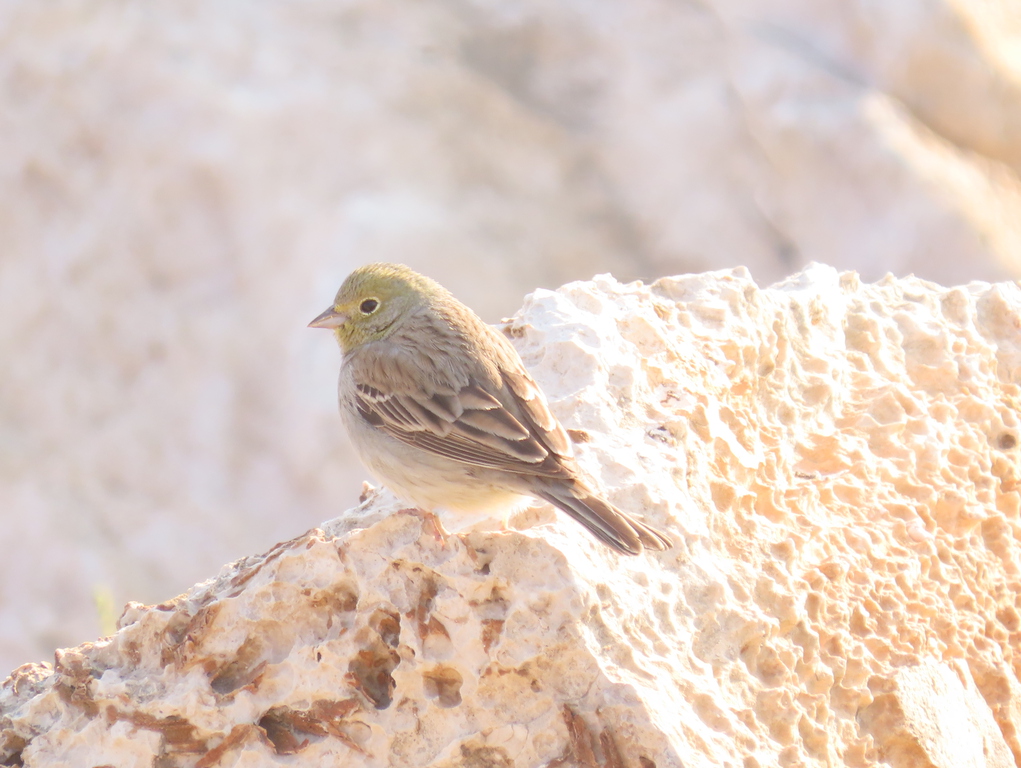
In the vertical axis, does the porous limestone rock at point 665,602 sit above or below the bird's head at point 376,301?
below

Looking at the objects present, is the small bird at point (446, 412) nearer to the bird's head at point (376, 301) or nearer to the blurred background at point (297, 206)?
the bird's head at point (376, 301)

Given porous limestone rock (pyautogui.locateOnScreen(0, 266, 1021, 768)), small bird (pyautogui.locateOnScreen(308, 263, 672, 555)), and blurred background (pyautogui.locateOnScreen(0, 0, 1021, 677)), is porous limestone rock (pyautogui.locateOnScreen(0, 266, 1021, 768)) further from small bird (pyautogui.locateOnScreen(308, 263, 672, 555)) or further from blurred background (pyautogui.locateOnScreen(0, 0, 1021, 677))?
blurred background (pyautogui.locateOnScreen(0, 0, 1021, 677))

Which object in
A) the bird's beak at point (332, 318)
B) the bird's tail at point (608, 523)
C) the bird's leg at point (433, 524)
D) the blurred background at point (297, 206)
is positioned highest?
the bird's beak at point (332, 318)

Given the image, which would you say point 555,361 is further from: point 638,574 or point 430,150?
point 430,150

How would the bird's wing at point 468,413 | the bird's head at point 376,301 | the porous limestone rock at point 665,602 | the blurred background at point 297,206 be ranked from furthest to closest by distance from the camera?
the blurred background at point 297,206, the bird's head at point 376,301, the bird's wing at point 468,413, the porous limestone rock at point 665,602

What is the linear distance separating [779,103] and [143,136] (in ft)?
17.5

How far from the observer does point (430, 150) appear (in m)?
9.31

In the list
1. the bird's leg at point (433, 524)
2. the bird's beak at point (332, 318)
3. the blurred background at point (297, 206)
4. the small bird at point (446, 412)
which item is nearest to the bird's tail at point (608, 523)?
the small bird at point (446, 412)

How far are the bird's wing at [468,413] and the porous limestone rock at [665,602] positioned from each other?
0.18 m

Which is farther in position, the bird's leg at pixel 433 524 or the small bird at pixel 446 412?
the small bird at pixel 446 412

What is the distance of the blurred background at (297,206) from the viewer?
29.2ft

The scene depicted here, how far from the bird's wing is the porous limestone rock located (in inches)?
7.1

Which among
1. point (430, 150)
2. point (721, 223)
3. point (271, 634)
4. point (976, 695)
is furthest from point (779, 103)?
point (271, 634)

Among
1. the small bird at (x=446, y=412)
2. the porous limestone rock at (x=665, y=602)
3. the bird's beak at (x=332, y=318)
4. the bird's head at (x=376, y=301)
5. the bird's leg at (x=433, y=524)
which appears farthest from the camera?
the bird's beak at (x=332, y=318)
